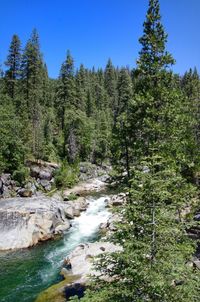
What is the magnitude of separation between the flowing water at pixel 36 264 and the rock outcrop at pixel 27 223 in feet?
2.87

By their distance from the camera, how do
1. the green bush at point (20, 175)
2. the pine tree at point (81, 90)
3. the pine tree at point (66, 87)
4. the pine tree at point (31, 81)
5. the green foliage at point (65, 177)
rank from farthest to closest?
1. the pine tree at point (81, 90)
2. the pine tree at point (66, 87)
3. the pine tree at point (31, 81)
4. the green foliage at point (65, 177)
5. the green bush at point (20, 175)

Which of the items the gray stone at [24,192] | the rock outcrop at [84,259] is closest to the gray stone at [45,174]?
the gray stone at [24,192]

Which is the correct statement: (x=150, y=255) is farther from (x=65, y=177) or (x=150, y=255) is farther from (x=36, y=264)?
(x=65, y=177)

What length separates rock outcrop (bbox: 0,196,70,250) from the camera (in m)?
26.2

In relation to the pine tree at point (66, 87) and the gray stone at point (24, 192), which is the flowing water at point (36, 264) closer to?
the gray stone at point (24, 192)

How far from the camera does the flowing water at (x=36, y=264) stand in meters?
18.8

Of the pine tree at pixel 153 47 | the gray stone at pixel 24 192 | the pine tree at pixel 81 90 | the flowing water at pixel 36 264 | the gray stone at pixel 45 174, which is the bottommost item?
the flowing water at pixel 36 264

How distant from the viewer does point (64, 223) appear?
30.6 m

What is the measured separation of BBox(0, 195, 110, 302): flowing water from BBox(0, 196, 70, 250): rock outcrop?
2.87 feet

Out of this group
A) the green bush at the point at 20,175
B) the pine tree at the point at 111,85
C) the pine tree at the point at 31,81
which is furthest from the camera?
the pine tree at the point at 111,85

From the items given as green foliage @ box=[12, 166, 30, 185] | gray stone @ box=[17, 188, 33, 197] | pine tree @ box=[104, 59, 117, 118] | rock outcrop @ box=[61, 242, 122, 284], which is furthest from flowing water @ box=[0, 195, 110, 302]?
pine tree @ box=[104, 59, 117, 118]

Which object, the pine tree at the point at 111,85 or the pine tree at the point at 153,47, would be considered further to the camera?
the pine tree at the point at 111,85

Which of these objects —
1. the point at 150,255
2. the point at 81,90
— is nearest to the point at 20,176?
the point at 150,255

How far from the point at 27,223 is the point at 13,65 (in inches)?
1437
